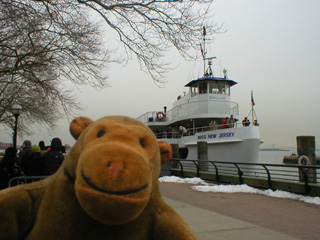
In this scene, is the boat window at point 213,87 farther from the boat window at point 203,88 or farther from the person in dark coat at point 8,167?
the person in dark coat at point 8,167

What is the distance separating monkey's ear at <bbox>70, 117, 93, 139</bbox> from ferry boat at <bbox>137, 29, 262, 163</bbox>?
49.4 feet

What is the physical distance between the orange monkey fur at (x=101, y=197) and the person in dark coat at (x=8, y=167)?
5.08m

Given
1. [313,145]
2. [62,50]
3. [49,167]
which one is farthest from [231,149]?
[49,167]

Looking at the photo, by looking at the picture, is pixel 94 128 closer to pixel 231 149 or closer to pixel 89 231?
pixel 89 231

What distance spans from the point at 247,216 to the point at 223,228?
1.43 metres

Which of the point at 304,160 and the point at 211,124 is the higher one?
the point at 211,124

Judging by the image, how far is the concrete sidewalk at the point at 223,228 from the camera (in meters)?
4.45

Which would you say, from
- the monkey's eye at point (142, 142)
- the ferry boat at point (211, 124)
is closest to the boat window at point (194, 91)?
the ferry boat at point (211, 124)

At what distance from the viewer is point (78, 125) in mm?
1920

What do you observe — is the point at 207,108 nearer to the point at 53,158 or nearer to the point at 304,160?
the point at 304,160

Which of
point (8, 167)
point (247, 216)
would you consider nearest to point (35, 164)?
point (8, 167)

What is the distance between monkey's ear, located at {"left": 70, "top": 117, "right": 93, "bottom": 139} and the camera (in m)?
1.89

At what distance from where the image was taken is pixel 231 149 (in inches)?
660

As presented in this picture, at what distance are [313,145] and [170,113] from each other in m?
14.4
